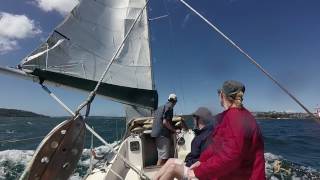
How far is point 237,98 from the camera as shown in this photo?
10.6 feet

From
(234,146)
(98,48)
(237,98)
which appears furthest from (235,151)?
(98,48)

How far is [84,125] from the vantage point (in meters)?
4.68

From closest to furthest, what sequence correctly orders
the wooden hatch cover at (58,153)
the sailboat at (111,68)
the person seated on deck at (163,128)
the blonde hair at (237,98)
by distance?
the blonde hair at (237,98)
the wooden hatch cover at (58,153)
the person seated on deck at (163,128)
the sailboat at (111,68)

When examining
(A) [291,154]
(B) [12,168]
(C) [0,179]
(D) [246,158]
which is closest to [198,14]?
(D) [246,158]

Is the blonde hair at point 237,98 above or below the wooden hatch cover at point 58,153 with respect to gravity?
above

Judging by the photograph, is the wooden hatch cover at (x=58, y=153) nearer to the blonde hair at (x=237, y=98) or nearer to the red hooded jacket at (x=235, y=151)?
the red hooded jacket at (x=235, y=151)

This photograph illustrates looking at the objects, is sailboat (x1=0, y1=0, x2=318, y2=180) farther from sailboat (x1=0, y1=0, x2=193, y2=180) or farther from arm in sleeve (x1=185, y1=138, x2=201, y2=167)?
arm in sleeve (x1=185, y1=138, x2=201, y2=167)

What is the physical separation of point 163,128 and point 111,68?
2293 millimetres

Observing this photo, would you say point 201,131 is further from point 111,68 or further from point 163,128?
point 111,68

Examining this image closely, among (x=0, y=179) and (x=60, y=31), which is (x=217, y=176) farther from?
(x=0, y=179)

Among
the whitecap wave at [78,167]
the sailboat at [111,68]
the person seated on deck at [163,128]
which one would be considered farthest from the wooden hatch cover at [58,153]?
the whitecap wave at [78,167]

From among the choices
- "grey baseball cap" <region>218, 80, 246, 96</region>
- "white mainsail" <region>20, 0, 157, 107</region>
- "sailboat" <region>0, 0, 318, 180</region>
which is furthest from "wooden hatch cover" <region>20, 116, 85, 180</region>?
"white mainsail" <region>20, 0, 157, 107</region>

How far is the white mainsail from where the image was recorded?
8.95 m

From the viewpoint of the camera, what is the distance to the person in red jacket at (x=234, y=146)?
3033 mm
